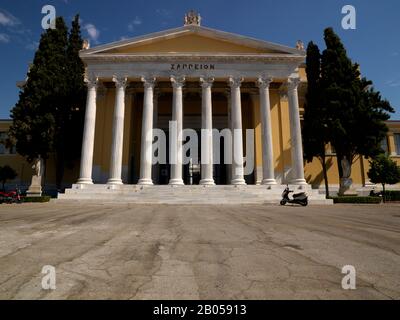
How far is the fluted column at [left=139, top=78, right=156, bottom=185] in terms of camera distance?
24109 mm

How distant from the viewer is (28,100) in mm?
25562

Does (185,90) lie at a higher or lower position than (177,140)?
higher

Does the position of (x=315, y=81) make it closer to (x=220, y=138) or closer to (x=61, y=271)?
(x=220, y=138)

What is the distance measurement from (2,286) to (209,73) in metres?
25.1

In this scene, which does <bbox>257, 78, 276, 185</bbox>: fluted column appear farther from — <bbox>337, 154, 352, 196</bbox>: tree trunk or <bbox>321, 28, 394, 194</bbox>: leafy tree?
<bbox>337, 154, 352, 196</bbox>: tree trunk

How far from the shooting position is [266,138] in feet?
81.1

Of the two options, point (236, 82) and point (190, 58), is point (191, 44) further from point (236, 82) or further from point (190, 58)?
point (236, 82)

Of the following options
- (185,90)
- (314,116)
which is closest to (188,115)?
(185,90)

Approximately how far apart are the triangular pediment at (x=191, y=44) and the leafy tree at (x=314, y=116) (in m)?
3.77

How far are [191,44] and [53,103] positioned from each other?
49.9 ft

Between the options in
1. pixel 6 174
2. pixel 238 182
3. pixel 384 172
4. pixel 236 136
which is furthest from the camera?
pixel 6 174

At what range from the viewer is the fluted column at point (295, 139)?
80.3 ft

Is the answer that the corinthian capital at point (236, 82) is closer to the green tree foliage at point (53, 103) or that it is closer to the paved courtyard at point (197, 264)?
the green tree foliage at point (53, 103)
